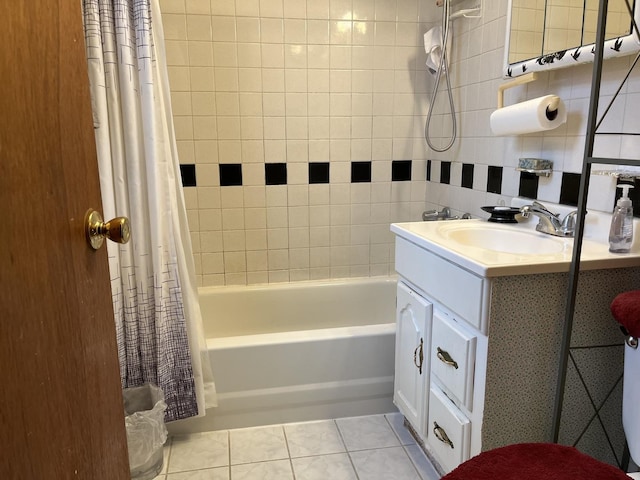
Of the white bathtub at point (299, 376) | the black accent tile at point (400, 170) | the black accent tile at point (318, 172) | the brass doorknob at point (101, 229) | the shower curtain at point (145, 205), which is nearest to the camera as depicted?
the brass doorknob at point (101, 229)

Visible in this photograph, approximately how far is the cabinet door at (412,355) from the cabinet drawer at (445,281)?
3.1 inches

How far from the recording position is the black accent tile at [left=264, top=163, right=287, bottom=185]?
8.57 feet

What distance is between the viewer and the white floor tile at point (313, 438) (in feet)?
6.47

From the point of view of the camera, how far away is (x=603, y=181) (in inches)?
61.3

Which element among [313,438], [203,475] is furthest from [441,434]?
[203,475]

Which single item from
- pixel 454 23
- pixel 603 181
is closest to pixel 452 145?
pixel 454 23

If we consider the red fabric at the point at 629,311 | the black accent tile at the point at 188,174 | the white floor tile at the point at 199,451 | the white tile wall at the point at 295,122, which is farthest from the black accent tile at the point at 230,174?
the red fabric at the point at 629,311

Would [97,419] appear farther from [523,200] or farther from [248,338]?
[523,200]

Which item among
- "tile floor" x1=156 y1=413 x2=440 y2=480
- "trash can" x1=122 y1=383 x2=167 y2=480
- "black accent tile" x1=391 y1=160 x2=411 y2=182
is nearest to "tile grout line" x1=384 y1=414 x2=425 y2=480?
"tile floor" x1=156 y1=413 x2=440 y2=480

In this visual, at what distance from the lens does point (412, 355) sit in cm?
184

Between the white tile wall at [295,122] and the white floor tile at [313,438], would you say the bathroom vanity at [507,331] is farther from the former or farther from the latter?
the white tile wall at [295,122]

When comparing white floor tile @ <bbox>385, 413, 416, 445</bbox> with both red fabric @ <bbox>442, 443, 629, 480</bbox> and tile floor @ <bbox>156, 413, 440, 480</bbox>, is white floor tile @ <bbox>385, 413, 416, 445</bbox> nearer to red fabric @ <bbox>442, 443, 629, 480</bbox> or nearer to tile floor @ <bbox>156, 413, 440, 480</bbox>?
tile floor @ <bbox>156, 413, 440, 480</bbox>

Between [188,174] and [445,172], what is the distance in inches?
52.2

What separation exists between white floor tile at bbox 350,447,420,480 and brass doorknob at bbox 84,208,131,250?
1.34m
